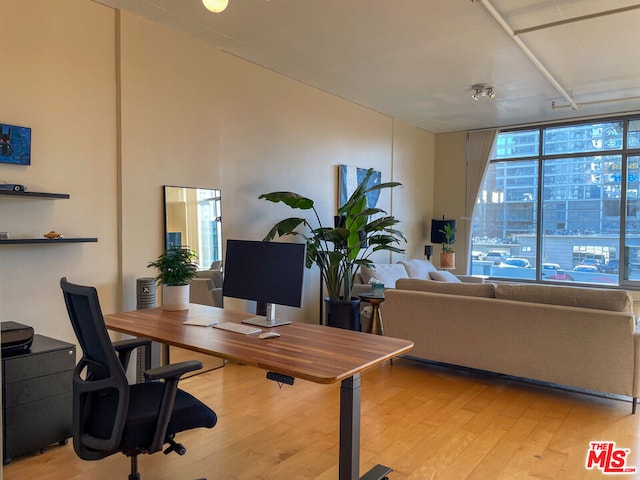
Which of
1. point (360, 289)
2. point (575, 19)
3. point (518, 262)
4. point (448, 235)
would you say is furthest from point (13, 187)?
point (518, 262)

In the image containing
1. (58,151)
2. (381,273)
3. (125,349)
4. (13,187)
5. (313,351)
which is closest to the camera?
(313,351)

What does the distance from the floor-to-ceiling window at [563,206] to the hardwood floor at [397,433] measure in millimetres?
3899

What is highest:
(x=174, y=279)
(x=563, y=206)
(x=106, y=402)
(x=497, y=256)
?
(x=563, y=206)

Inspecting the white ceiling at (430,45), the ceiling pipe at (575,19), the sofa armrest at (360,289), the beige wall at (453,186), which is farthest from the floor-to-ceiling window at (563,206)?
the ceiling pipe at (575,19)

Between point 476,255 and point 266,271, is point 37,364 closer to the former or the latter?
point 266,271

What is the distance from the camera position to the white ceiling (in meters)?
3.64

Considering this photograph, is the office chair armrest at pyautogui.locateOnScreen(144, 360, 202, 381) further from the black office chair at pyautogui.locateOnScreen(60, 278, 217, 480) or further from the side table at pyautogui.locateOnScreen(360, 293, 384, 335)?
the side table at pyautogui.locateOnScreen(360, 293, 384, 335)

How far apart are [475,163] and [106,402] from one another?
724 centimetres

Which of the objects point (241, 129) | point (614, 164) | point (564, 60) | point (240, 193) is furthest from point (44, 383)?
point (614, 164)

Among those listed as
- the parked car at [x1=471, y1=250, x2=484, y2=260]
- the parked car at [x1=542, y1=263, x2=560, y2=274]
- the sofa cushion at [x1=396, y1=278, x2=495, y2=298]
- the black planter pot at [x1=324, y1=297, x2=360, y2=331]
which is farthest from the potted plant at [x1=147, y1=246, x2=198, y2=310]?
the parked car at [x1=542, y1=263, x2=560, y2=274]

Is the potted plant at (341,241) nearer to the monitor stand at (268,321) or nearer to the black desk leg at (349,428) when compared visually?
the monitor stand at (268,321)

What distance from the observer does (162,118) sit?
Answer: 400 cm

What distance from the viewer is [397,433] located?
307 centimetres

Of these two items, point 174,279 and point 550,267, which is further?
point 550,267
